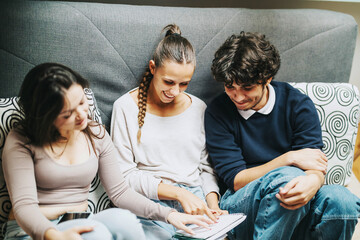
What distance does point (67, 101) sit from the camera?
947 millimetres

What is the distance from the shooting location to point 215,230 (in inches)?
43.5

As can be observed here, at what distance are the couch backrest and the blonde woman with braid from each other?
0.30 ft

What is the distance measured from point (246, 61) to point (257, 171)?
41 cm

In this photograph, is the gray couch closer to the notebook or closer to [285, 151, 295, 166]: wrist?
[285, 151, 295, 166]: wrist

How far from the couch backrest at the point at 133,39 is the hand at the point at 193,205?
46 centimetres

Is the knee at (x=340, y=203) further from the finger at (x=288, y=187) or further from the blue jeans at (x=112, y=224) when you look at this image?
the blue jeans at (x=112, y=224)

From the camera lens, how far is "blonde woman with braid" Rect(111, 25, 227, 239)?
49.6 inches

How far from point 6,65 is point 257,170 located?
0.99 meters

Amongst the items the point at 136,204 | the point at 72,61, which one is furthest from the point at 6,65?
the point at 136,204

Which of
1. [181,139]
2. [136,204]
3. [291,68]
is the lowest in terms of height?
[136,204]

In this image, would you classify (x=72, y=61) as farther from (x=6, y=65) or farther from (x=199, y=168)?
(x=199, y=168)

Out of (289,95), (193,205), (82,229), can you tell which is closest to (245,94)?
(289,95)

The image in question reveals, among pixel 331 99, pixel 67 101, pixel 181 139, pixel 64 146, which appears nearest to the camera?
pixel 67 101

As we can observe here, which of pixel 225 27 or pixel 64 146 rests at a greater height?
pixel 225 27
